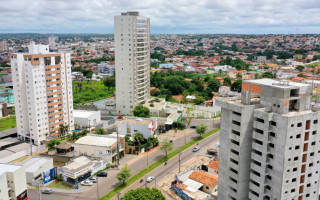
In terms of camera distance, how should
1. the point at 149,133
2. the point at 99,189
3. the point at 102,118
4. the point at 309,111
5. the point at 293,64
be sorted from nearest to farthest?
the point at 309,111
the point at 99,189
the point at 149,133
the point at 102,118
the point at 293,64

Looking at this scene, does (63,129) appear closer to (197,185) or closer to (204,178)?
(197,185)

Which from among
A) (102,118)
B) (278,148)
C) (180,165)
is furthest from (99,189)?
(102,118)

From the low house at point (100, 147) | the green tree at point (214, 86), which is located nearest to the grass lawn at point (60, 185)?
the low house at point (100, 147)

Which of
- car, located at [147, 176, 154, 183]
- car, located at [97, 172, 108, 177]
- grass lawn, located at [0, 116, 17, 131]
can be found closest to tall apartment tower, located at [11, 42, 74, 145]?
grass lawn, located at [0, 116, 17, 131]

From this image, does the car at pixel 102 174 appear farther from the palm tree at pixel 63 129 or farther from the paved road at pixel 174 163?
the palm tree at pixel 63 129

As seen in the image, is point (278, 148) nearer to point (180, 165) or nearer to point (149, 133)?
point (180, 165)

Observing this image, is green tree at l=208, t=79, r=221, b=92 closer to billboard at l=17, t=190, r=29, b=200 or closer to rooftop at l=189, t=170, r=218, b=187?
rooftop at l=189, t=170, r=218, b=187

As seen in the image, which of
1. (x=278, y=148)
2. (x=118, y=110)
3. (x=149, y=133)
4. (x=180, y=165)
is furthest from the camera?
(x=118, y=110)
